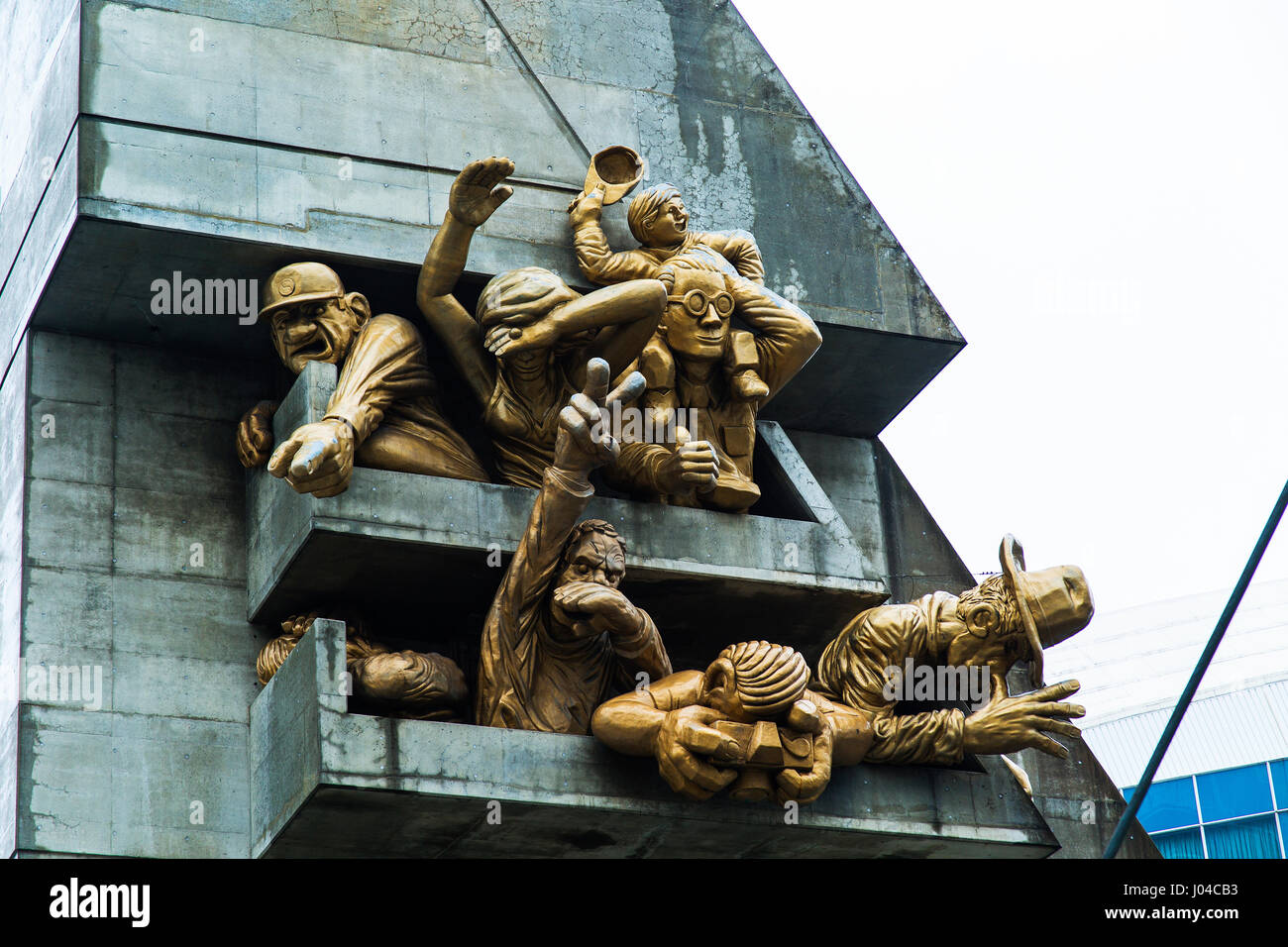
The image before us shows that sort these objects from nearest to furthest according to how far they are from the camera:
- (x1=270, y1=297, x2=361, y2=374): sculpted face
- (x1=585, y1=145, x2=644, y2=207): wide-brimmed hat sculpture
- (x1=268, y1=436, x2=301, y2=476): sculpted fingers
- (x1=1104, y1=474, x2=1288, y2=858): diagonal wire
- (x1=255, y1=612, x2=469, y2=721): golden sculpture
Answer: (x1=1104, y1=474, x2=1288, y2=858): diagonal wire → (x1=268, y1=436, x2=301, y2=476): sculpted fingers → (x1=255, y1=612, x2=469, y2=721): golden sculpture → (x1=270, y1=297, x2=361, y2=374): sculpted face → (x1=585, y1=145, x2=644, y2=207): wide-brimmed hat sculpture

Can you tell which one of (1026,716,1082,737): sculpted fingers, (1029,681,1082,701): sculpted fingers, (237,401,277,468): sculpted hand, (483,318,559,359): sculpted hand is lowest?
(1026,716,1082,737): sculpted fingers

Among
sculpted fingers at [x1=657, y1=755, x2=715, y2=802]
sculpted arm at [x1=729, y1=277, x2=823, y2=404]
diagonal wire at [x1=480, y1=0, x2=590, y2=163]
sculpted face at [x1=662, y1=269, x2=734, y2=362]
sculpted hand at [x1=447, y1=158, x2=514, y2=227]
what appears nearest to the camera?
sculpted fingers at [x1=657, y1=755, x2=715, y2=802]

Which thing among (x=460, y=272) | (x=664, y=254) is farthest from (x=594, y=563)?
(x=664, y=254)

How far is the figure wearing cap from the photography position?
49.9ft

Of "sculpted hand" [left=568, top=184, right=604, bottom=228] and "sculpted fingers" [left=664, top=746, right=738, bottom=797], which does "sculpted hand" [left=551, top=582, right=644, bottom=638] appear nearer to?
"sculpted fingers" [left=664, top=746, right=738, bottom=797]

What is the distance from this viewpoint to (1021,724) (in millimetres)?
15180

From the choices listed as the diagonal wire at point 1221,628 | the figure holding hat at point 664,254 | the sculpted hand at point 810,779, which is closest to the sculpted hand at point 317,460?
the figure holding hat at point 664,254

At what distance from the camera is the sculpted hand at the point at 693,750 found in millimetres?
14023

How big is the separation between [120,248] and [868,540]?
592 cm

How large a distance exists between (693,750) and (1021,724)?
2.32m

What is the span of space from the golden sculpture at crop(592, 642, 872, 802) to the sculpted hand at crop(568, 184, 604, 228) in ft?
11.7

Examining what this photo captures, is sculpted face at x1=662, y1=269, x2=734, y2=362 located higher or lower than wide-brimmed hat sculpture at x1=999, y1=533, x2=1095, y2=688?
higher

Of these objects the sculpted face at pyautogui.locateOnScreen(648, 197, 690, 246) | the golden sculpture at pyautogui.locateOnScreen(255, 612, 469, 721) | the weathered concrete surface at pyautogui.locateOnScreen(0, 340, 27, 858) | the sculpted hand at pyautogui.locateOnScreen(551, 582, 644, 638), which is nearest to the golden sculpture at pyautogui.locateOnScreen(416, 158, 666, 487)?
the sculpted face at pyautogui.locateOnScreen(648, 197, 690, 246)

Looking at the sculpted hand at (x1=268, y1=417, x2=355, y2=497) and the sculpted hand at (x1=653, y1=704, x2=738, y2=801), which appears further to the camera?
the sculpted hand at (x1=268, y1=417, x2=355, y2=497)
